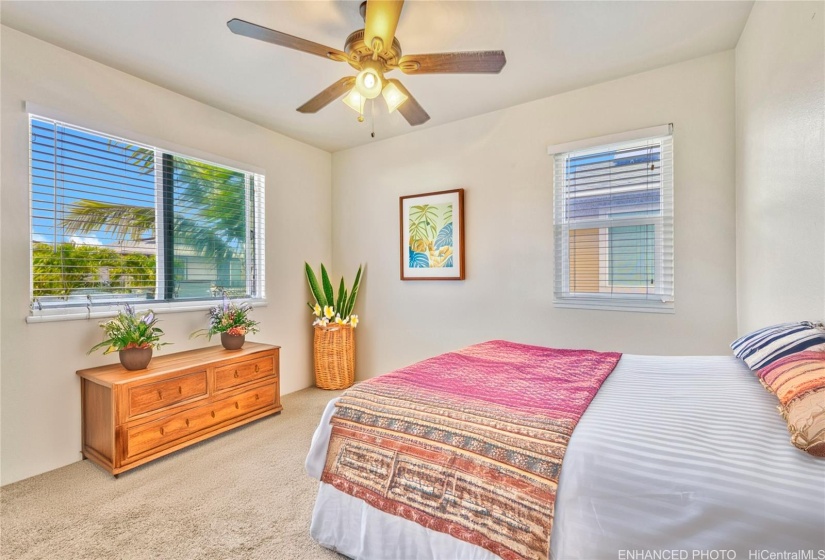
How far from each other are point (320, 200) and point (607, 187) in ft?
9.54

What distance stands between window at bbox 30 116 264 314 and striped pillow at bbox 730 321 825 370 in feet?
11.8

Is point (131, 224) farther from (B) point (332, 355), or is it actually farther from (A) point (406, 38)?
(A) point (406, 38)

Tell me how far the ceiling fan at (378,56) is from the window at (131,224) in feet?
5.49

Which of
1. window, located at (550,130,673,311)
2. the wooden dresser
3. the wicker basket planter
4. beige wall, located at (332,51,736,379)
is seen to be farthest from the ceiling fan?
the wicker basket planter

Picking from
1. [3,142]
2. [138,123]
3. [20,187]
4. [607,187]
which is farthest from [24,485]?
[607,187]

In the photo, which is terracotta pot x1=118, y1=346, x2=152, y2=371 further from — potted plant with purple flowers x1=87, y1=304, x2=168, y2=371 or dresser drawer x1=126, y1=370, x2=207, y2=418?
dresser drawer x1=126, y1=370, x2=207, y2=418

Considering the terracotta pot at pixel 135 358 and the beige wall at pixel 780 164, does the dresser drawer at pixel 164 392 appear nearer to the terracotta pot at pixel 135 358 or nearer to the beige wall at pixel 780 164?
the terracotta pot at pixel 135 358

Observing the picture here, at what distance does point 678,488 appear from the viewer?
0.89 metres

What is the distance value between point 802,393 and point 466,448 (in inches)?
36.9

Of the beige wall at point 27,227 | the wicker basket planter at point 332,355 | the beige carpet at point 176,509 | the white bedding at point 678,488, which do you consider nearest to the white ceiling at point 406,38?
the beige wall at point 27,227

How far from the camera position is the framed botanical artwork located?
3.50 m

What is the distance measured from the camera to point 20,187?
2221 mm

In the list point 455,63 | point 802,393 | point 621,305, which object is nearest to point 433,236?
point 621,305

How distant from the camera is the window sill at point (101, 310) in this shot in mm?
2299
